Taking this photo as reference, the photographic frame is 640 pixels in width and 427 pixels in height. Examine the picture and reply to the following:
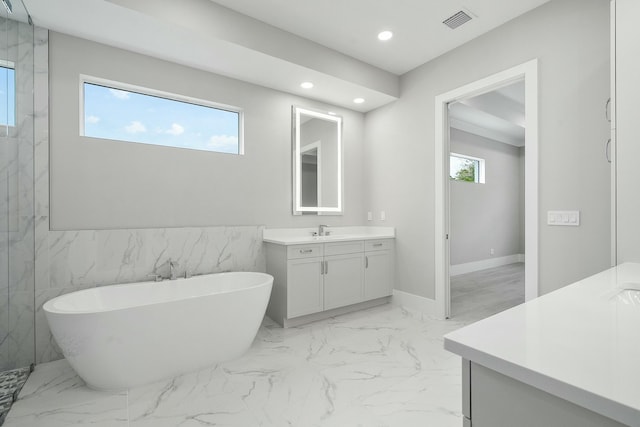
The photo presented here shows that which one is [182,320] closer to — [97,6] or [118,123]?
[118,123]

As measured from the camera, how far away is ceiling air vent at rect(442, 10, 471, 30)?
2.64m

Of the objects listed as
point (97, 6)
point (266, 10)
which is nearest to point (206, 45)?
point (266, 10)

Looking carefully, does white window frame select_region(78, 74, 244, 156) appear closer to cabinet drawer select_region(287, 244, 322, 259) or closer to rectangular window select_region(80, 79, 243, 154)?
rectangular window select_region(80, 79, 243, 154)

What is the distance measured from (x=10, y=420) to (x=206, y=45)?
9.16 ft

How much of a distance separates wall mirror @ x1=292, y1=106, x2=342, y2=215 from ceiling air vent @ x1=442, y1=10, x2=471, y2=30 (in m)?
1.58

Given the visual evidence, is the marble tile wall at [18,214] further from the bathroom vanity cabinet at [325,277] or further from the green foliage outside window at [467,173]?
the green foliage outside window at [467,173]

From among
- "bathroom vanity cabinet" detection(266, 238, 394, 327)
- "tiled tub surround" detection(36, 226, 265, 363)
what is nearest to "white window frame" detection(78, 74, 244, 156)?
"tiled tub surround" detection(36, 226, 265, 363)

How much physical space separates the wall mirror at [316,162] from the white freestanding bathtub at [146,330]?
1396 mm

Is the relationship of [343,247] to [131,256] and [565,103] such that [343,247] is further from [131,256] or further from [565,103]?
[565,103]

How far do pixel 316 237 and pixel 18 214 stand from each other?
8.15 ft

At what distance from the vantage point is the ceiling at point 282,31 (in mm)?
2254

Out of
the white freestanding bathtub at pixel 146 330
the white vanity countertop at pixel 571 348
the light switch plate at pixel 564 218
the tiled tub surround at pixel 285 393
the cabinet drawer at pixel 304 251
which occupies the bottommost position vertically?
the tiled tub surround at pixel 285 393

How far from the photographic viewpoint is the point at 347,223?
404 cm

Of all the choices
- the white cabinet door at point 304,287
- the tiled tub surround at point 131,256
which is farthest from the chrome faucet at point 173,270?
the white cabinet door at point 304,287
